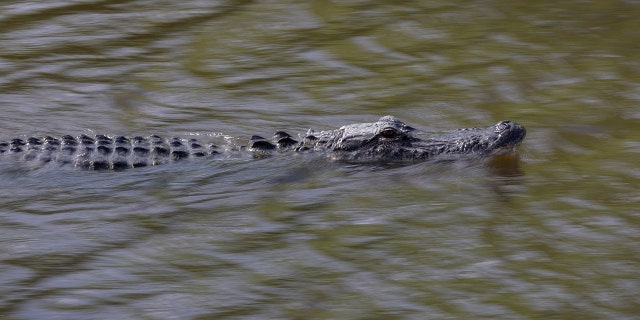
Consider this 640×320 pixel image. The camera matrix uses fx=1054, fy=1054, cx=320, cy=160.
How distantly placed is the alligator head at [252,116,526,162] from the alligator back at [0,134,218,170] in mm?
451

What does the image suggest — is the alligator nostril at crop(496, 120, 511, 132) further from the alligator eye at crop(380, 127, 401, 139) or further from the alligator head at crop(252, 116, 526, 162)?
the alligator eye at crop(380, 127, 401, 139)

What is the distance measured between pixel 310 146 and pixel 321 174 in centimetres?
30

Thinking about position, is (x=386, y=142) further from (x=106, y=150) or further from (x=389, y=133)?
(x=106, y=150)

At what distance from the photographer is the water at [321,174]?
4.37 m

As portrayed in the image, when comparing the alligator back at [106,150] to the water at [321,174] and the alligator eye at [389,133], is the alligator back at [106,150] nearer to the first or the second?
the water at [321,174]

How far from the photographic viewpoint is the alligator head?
6.04 metres

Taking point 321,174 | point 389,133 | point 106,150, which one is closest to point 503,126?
point 389,133

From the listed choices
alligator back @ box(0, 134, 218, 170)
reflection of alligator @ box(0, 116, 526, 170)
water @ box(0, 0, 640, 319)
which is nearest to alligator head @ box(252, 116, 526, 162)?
reflection of alligator @ box(0, 116, 526, 170)

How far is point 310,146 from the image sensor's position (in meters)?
6.19

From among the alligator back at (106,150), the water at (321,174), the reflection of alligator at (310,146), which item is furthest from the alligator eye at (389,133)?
the alligator back at (106,150)

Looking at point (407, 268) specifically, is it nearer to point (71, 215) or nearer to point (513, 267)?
point (513, 267)

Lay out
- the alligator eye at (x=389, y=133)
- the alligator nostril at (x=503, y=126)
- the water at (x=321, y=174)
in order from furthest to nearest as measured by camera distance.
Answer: the alligator eye at (x=389, y=133)
the alligator nostril at (x=503, y=126)
the water at (x=321, y=174)

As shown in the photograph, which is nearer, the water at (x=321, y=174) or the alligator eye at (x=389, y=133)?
the water at (x=321, y=174)

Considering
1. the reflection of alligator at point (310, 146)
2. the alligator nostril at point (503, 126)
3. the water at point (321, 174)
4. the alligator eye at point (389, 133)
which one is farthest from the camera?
the alligator eye at point (389, 133)
